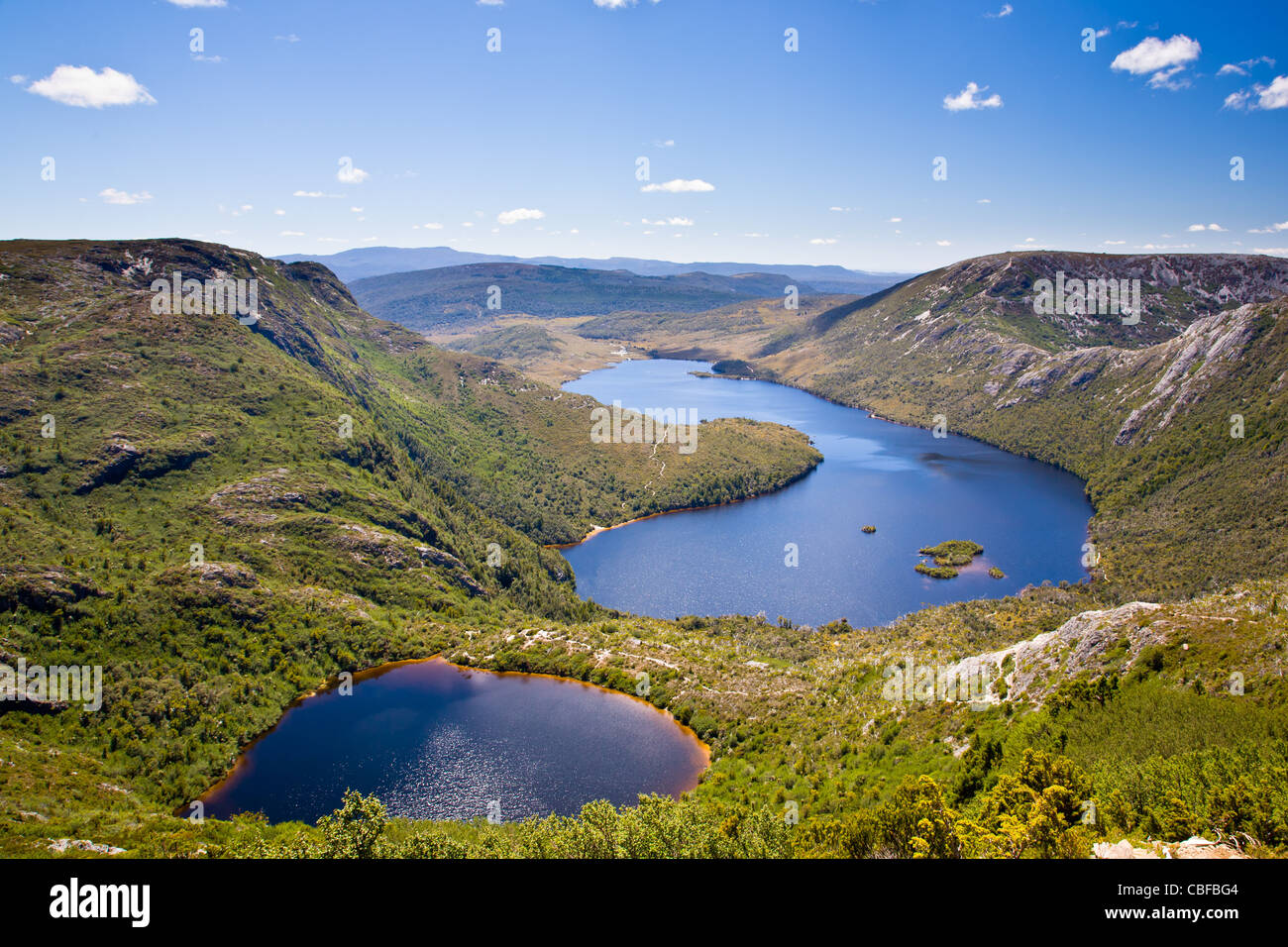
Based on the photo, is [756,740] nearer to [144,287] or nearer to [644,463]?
[644,463]

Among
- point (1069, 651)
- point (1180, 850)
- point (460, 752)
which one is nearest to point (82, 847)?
point (460, 752)

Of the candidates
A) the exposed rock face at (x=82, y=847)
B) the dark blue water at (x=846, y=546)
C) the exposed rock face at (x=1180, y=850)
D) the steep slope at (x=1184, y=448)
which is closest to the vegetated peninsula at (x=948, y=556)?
the dark blue water at (x=846, y=546)

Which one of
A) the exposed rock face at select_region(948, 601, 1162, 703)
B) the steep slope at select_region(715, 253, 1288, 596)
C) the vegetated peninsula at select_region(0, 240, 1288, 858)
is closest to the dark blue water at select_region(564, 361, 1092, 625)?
the vegetated peninsula at select_region(0, 240, 1288, 858)

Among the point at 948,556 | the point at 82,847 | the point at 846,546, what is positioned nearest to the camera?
the point at 82,847

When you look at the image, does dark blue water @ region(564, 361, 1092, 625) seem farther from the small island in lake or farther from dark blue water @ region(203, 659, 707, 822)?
dark blue water @ region(203, 659, 707, 822)

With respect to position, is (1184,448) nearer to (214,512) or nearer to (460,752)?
(460,752)

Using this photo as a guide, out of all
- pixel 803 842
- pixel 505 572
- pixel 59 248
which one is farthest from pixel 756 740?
pixel 59 248
